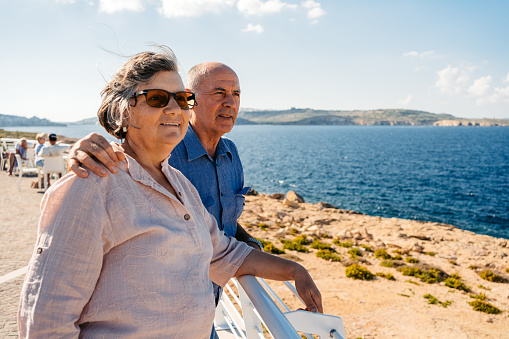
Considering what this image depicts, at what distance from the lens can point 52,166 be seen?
10945mm

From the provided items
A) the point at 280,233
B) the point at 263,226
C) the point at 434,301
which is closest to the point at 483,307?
the point at 434,301

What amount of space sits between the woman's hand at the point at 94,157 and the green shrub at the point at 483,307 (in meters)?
8.50

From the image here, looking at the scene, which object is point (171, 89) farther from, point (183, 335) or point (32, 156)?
point (32, 156)

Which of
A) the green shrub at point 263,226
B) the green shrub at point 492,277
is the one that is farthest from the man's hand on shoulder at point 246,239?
the green shrub at point 263,226

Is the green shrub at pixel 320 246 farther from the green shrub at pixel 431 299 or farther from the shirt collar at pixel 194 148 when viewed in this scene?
the shirt collar at pixel 194 148

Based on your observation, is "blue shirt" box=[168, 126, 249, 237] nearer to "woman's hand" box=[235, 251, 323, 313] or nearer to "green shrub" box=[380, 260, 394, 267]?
"woman's hand" box=[235, 251, 323, 313]

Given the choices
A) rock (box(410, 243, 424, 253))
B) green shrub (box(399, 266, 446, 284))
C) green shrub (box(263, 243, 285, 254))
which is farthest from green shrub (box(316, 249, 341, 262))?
rock (box(410, 243, 424, 253))

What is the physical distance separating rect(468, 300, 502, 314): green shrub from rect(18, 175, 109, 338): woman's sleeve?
852 cm

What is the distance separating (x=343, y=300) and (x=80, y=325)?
22.0 ft

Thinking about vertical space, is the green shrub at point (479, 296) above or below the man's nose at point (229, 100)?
below

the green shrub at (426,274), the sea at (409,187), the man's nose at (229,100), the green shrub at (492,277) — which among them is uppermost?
the man's nose at (229,100)

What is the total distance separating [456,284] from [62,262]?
32.0ft

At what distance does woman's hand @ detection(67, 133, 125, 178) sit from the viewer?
1.22 metres

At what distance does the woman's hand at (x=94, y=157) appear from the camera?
1218mm
